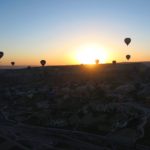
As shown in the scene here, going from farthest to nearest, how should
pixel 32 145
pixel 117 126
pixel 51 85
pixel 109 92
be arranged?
pixel 51 85, pixel 109 92, pixel 117 126, pixel 32 145

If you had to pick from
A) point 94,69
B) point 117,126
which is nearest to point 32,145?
point 117,126

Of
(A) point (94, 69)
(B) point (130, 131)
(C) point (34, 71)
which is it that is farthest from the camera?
(C) point (34, 71)

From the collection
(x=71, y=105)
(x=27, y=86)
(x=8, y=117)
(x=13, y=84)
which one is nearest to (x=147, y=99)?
(x=71, y=105)

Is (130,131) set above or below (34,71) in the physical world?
below

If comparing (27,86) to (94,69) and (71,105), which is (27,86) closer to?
(94,69)

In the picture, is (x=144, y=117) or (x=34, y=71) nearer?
(x=144, y=117)

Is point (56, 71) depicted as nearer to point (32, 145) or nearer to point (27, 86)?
point (27, 86)
